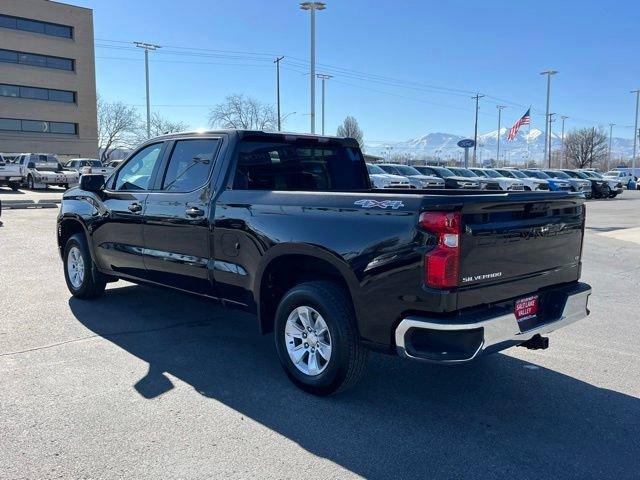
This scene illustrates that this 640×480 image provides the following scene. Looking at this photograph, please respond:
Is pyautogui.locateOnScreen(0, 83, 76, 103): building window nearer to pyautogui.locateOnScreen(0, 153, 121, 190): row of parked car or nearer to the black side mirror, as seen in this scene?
pyautogui.locateOnScreen(0, 153, 121, 190): row of parked car

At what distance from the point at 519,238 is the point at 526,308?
519 millimetres

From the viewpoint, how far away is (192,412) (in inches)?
152

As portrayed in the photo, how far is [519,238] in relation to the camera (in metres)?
3.81

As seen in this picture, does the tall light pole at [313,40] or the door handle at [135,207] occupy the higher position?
the tall light pole at [313,40]

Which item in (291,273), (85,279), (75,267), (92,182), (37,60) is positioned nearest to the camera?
(291,273)

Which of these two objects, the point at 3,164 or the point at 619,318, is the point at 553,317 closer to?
the point at 619,318

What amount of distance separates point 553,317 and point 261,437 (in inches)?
89.3

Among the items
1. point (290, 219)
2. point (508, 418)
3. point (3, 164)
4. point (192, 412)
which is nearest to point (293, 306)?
point (290, 219)

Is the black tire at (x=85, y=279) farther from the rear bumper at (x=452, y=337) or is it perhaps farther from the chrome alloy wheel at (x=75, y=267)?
the rear bumper at (x=452, y=337)

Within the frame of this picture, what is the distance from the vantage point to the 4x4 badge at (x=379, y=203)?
354 cm

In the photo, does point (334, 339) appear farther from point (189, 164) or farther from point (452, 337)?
point (189, 164)

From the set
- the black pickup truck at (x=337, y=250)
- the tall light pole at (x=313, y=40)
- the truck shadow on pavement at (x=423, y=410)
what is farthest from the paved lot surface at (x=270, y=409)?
the tall light pole at (x=313, y=40)

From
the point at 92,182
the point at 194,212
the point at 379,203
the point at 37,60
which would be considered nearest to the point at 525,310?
the point at 379,203

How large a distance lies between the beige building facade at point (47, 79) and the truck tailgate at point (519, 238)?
54.4 meters
